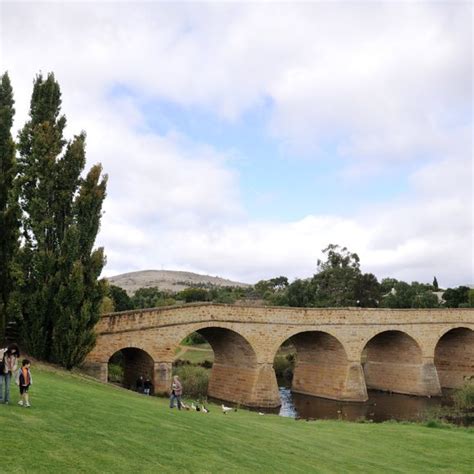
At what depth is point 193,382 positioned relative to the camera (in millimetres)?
34250

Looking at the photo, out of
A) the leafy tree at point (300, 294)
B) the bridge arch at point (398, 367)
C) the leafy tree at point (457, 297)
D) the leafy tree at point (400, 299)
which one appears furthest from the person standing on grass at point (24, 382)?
the leafy tree at point (457, 297)

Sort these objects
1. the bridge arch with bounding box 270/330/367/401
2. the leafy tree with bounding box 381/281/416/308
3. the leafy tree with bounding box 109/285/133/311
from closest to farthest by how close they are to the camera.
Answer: the bridge arch with bounding box 270/330/367/401
the leafy tree with bounding box 109/285/133/311
the leafy tree with bounding box 381/281/416/308

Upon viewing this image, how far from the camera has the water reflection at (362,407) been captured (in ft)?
94.8

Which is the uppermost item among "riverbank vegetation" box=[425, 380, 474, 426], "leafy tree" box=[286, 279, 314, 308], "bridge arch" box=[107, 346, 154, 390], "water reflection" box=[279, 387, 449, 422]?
"leafy tree" box=[286, 279, 314, 308]

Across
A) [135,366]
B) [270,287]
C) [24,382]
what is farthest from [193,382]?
[270,287]

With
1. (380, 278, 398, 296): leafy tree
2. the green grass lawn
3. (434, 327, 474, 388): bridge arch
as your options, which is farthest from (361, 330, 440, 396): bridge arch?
(380, 278, 398, 296): leafy tree

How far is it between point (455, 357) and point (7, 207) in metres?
36.5

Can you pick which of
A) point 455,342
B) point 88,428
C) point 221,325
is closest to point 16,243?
point 221,325

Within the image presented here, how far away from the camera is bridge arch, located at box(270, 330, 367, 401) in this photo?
33.1 meters

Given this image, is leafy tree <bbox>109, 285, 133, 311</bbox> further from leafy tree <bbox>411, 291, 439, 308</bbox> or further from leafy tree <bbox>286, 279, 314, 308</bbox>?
leafy tree <bbox>411, 291, 439, 308</bbox>

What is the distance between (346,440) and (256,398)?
1480 centimetres

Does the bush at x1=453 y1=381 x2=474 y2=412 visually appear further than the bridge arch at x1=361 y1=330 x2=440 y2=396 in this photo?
No

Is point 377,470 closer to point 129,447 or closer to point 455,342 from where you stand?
point 129,447

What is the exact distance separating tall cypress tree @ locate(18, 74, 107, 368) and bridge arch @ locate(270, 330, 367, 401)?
48.3 feet
